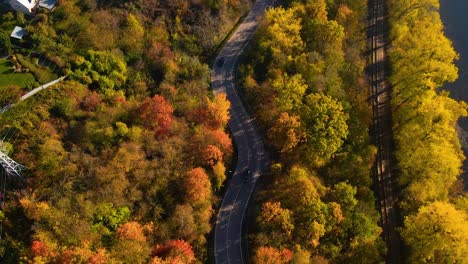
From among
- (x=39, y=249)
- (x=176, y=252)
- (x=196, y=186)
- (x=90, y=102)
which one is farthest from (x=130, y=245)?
(x=90, y=102)

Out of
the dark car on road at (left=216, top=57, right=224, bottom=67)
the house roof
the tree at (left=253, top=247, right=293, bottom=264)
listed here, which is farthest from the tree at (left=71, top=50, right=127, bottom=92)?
the tree at (left=253, top=247, right=293, bottom=264)

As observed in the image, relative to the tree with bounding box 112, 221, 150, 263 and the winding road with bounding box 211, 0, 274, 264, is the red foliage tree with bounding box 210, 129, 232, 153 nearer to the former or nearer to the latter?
the winding road with bounding box 211, 0, 274, 264

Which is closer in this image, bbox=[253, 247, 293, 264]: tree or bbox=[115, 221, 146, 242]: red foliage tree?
bbox=[115, 221, 146, 242]: red foliage tree

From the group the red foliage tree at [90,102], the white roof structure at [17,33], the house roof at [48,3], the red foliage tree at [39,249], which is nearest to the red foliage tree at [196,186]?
the red foliage tree at [90,102]

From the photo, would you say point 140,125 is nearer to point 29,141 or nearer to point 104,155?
point 104,155

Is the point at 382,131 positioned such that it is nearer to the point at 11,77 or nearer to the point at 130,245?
the point at 130,245

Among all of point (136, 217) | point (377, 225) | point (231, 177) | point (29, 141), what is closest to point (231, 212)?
point (231, 177)
